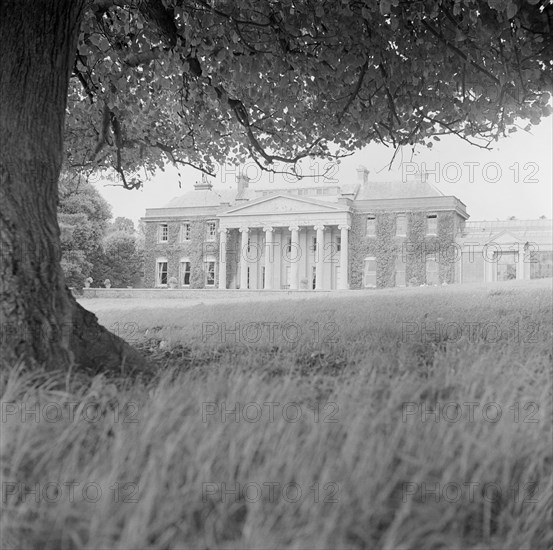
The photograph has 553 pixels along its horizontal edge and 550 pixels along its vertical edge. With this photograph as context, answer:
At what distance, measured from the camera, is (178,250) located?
43656mm

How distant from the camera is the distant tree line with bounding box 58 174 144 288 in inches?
1155

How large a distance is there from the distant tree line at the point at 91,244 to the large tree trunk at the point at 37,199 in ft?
72.1

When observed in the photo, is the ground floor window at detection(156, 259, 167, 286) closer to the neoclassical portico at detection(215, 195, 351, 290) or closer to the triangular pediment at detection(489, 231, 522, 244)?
the neoclassical portico at detection(215, 195, 351, 290)

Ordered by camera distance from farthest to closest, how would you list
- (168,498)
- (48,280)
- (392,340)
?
(392,340)
(48,280)
(168,498)

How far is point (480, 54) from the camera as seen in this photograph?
7387 millimetres

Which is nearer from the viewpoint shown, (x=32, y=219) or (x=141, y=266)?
(x=32, y=219)

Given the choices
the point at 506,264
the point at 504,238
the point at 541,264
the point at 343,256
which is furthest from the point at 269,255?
the point at 541,264

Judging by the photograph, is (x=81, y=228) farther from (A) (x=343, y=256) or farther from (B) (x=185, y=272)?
(A) (x=343, y=256)

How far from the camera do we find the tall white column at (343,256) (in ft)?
133

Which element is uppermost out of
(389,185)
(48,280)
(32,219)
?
(389,185)

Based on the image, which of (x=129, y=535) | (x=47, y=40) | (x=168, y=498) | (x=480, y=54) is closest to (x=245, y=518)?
(x=168, y=498)

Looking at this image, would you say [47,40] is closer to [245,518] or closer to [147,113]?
[245,518]

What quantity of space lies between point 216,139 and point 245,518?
9.35 meters

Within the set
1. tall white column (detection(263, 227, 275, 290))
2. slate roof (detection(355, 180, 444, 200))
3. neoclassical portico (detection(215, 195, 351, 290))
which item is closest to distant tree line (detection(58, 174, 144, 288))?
neoclassical portico (detection(215, 195, 351, 290))
